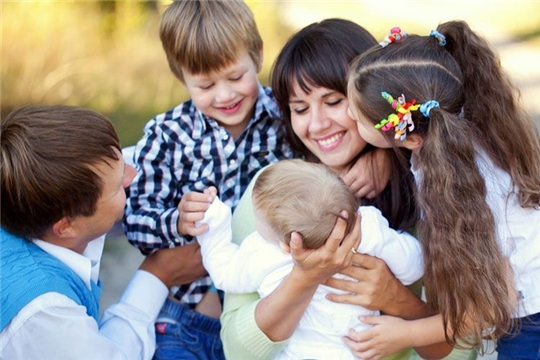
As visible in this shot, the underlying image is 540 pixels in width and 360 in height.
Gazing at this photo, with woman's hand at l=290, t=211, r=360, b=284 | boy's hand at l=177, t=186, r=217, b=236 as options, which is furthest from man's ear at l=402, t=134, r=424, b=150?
boy's hand at l=177, t=186, r=217, b=236

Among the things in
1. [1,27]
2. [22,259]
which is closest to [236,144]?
[22,259]

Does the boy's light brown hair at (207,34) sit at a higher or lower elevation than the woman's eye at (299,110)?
higher

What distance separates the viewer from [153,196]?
281 centimetres

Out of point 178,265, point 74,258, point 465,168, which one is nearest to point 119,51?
point 178,265

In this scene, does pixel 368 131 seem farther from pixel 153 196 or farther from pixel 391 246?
pixel 153 196

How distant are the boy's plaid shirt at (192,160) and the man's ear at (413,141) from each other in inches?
27.6

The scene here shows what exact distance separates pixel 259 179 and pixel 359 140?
1.47ft

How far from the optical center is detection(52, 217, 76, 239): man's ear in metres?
2.27

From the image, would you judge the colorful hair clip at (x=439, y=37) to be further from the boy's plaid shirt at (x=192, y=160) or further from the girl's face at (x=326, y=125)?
the boy's plaid shirt at (x=192, y=160)

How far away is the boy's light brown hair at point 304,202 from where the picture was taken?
2184 millimetres

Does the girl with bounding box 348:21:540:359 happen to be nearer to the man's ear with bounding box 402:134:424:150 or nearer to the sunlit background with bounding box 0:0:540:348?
the man's ear with bounding box 402:134:424:150

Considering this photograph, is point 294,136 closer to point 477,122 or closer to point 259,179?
point 259,179

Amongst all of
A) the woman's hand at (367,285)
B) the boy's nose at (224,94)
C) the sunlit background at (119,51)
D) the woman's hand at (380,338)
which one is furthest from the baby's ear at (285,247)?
the sunlit background at (119,51)

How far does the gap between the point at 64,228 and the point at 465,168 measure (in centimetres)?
114
